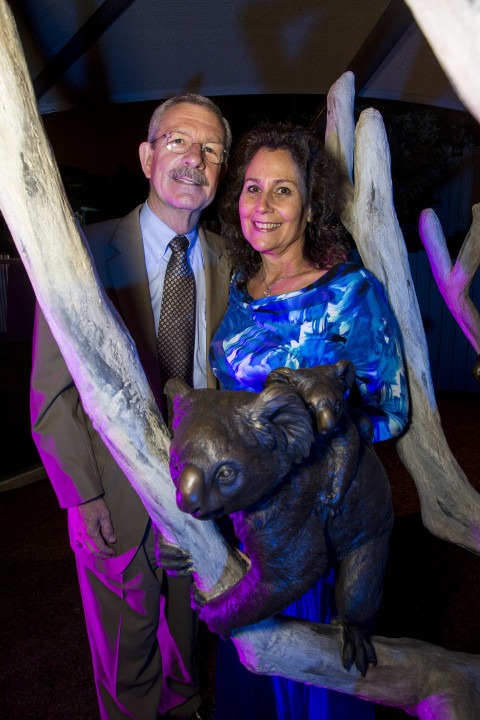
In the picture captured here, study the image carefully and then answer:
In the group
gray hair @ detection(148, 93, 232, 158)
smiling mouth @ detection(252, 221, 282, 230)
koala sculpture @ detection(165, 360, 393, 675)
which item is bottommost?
koala sculpture @ detection(165, 360, 393, 675)

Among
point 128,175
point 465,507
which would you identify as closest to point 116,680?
point 465,507

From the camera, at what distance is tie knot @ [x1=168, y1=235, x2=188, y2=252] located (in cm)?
173

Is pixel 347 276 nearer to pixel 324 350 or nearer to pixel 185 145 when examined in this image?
pixel 324 350

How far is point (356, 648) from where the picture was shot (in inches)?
38.6

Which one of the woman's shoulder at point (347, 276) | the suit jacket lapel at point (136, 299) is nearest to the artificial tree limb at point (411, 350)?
the woman's shoulder at point (347, 276)

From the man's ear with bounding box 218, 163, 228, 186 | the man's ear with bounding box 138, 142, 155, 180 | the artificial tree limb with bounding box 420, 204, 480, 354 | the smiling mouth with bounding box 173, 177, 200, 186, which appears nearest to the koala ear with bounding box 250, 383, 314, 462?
the smiling mouth with bounding box 173, 177, 200, 186

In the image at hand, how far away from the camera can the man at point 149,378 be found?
1.52 m

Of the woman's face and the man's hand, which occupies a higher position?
the woman's face

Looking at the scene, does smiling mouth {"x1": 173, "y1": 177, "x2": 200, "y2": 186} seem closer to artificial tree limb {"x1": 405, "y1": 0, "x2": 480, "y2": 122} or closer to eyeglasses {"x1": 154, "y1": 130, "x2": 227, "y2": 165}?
eyeglasses {"x1": 154, "y1": 130, "x2": 227, "y2": 165}

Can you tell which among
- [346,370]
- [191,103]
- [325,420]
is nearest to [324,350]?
[346,370]

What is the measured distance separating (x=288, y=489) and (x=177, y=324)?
3.22 feet

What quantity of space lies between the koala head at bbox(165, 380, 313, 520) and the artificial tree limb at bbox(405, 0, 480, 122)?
400 millimetres

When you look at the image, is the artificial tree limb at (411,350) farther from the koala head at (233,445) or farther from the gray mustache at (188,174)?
the koala head at (233,445)

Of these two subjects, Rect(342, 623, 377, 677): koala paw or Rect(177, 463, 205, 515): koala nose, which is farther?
Rect(342, 623, 377, 677): koala paw
